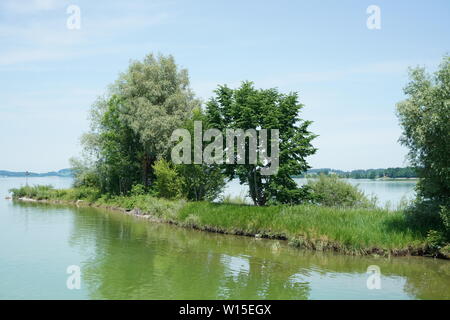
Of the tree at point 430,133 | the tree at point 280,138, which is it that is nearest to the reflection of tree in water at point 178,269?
the tree at point 280,138

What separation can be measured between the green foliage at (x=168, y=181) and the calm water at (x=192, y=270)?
9202 millimetres

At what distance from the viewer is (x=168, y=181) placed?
108 feet

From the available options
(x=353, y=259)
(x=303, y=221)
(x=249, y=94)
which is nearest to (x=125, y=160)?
(x=249, y=94)

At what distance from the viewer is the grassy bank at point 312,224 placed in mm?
17234

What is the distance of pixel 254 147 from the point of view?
24.8m

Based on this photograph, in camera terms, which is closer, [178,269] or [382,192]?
[178,269]

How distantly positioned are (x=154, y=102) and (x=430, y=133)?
26385 mm

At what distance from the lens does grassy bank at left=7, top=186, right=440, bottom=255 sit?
56.5 feet

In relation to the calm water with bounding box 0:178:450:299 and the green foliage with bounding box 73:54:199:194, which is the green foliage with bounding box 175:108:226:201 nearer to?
the green foliage with bounding box 73:54:199:194

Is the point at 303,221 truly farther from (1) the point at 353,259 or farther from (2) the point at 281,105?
(2) the point at 281,105

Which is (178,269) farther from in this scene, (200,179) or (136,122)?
(136,122)

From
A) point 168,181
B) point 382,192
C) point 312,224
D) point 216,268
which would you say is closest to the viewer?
point 216,268

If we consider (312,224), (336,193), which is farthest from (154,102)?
(312,224)
